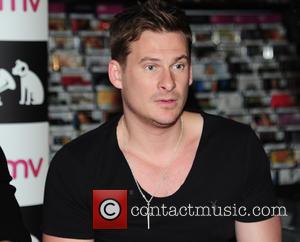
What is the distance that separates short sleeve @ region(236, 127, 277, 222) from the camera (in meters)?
2.66

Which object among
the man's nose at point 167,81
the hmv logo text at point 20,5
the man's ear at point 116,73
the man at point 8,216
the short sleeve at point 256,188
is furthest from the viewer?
the hmv logo text at point 20,5

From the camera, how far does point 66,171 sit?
269cm

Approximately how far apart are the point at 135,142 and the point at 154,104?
0.76 ft

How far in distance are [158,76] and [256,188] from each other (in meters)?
0.55

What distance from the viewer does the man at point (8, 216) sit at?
245 cm

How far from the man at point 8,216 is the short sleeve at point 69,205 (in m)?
0.18

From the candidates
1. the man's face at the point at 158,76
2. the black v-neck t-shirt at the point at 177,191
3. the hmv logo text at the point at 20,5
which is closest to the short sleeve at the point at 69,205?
the black v-neck t-shirt at the point at 177,191

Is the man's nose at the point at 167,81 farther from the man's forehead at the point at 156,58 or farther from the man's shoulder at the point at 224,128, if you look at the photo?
the man's shoulder at the point at 224,128

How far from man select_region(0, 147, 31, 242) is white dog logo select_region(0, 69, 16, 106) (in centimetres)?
59

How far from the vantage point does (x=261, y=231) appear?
2.66 m

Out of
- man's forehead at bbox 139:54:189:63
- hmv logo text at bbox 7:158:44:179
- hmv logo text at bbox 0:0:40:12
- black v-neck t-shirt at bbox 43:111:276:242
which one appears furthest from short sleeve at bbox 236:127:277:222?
hmv logo text at bbox 0:0:40:12

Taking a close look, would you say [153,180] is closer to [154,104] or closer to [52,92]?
[154,104]

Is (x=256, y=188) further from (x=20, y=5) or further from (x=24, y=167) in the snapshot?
(x=20, y=5)

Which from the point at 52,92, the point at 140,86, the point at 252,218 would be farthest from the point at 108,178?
the point at 52,92
